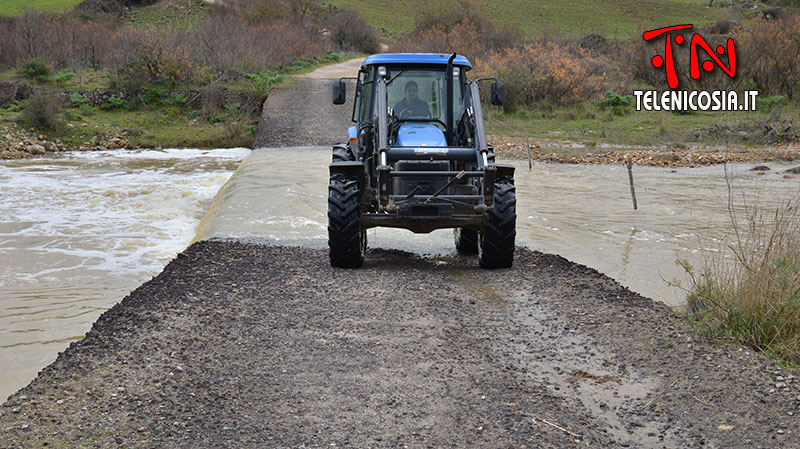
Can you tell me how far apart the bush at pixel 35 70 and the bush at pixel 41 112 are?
398 cm

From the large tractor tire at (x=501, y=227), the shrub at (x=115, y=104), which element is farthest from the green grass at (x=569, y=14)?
the large tractor tire at (x=501, y=227)

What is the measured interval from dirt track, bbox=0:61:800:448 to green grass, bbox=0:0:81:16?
181 feet

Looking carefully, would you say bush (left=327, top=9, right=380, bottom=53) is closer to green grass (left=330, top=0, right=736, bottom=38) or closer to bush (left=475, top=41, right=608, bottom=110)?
green grass (left=330, top=0, right=736, bottom=38)

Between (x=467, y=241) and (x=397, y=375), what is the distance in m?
5.36

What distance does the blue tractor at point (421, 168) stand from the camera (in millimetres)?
9383

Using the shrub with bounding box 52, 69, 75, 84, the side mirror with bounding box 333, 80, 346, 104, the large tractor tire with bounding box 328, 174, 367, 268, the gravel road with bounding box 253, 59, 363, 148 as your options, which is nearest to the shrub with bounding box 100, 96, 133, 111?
the shrub with bounding box 52, 69, 75, 84

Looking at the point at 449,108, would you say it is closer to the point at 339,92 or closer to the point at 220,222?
the point at 339,92

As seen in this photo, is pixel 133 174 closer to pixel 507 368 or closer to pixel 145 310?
pixel 145 310

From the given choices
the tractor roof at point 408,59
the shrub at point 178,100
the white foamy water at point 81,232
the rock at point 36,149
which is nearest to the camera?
the white foamy water at point 81,232

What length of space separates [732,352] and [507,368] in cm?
180

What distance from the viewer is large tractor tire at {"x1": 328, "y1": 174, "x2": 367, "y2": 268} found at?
9477 mm

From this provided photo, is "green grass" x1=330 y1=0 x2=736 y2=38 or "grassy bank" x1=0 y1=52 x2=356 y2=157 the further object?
"green grass" x1=330 y1=0 x2=736 y2=38

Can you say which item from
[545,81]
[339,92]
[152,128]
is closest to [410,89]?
[339,92]

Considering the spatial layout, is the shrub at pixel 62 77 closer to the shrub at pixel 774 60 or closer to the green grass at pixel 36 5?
the shrub at pixel 774 60
